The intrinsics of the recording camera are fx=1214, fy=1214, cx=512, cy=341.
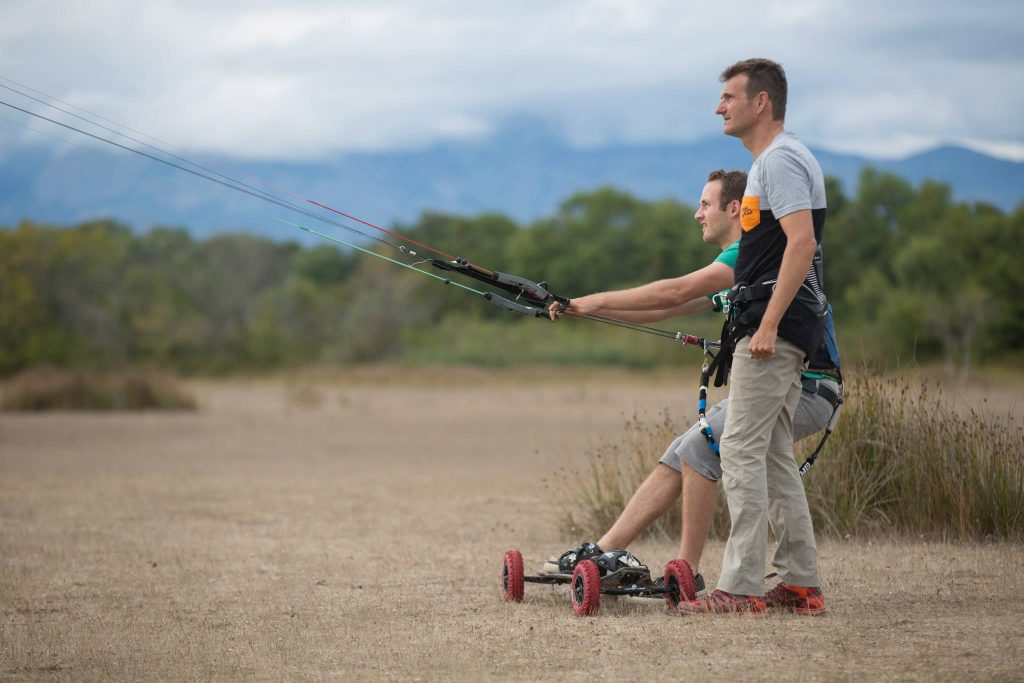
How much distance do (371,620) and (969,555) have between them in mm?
3722

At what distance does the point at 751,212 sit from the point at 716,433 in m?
1.16

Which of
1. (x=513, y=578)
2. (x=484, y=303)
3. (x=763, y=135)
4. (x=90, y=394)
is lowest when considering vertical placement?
(x=513, y=578)

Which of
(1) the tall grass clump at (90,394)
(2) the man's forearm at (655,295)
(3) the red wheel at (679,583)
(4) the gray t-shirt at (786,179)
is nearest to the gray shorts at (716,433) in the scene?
(3) the red wheel at (679,583)

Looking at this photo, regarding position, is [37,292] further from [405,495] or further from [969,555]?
[969,555]

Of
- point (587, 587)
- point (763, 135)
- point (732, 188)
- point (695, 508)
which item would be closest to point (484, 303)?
point (732, 188)

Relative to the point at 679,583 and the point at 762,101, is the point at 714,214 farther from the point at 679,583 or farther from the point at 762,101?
the point at 679,583

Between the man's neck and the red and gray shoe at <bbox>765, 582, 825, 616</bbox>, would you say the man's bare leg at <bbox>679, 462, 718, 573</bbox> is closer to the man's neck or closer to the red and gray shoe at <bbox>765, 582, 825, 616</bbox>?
the red and gray shoe at <bbox>765, 582, 825, 616</bbox>

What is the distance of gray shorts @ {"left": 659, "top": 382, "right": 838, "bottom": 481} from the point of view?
5.91 m

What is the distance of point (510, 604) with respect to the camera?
21.7 ft

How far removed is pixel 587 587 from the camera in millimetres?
6062

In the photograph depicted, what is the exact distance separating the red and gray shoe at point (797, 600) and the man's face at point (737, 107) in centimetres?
221

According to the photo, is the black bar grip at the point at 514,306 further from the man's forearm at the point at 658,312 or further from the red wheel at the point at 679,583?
the red wheel at the point at 679,583

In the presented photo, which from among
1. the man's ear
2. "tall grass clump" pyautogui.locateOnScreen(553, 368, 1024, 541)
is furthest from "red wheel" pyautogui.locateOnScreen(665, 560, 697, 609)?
"tall grass clump" pyautogui.locateOnScreen(553, 368, 1024, 541)

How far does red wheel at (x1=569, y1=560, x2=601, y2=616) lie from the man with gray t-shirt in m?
0.56
